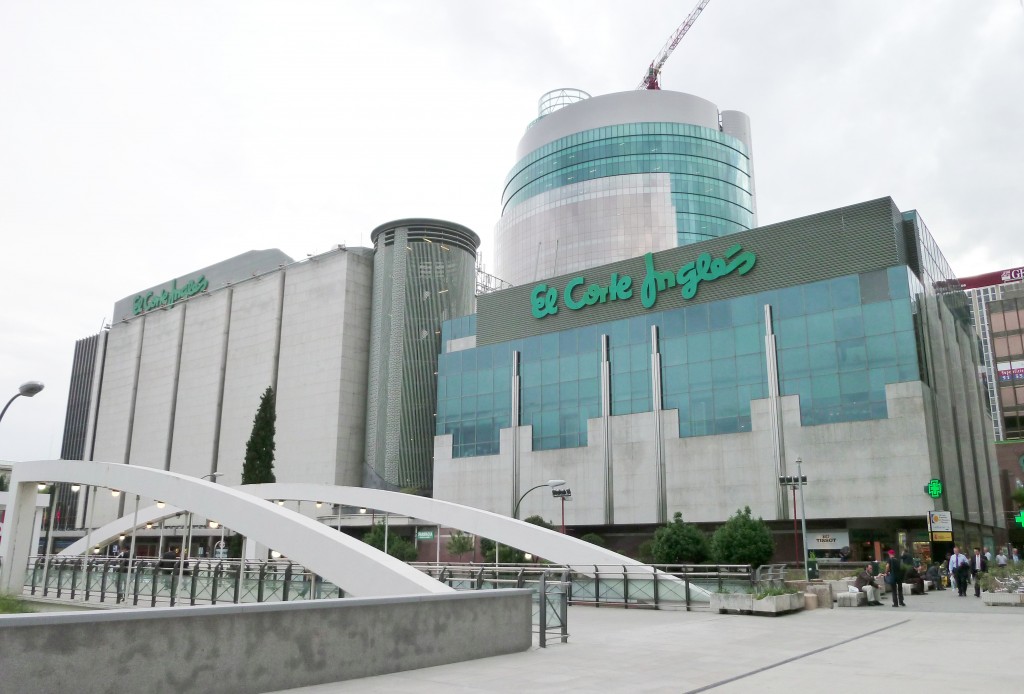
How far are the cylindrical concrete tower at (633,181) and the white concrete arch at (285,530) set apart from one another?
279 ft

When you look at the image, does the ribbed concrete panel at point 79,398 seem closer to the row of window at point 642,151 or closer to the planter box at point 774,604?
the row of window at point 642,151

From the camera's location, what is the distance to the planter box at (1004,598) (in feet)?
78.0

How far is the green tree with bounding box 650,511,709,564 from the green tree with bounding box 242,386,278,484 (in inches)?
A: 1292

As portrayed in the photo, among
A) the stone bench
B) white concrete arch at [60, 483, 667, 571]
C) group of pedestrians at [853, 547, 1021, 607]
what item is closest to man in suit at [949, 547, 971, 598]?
group of pedestrians at [853, 547, 1021, 607]

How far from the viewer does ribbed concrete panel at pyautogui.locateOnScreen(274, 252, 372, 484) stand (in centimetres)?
7194

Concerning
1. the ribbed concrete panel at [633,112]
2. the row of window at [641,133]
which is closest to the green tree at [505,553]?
the row of window at [641,133]

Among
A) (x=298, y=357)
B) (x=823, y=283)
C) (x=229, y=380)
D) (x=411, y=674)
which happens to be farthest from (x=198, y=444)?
(x=411, y=674)

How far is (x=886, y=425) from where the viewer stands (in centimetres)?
4412

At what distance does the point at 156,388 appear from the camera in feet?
302

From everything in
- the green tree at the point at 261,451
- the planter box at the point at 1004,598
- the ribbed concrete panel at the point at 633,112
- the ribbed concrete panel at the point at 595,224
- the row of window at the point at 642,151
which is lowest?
the planter box at the point at 1004,598

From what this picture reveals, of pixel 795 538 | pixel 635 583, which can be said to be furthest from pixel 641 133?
pixel 635 583

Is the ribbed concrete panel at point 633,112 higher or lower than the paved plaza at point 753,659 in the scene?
higher

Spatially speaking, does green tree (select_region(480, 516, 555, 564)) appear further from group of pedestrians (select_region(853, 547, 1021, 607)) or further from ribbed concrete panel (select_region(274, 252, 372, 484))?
ribbed concrete panel (select_region(274, 252, 372, 484))

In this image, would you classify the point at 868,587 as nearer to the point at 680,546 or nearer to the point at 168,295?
the point at 680,546
